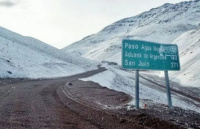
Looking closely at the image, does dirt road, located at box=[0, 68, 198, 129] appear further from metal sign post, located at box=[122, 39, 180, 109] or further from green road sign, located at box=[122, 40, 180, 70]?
green road sign, located at box=[122, 40, 180, 70]

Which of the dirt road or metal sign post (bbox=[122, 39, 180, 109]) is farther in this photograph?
metal sign post (bbox=[122, 39, 180, 109])

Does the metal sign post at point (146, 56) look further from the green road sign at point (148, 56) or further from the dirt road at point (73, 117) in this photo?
the dirt road at point (73, 117)

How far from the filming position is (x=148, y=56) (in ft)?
46.2

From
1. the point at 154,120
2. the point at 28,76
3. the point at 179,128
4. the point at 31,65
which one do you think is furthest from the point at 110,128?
the point at 31,65

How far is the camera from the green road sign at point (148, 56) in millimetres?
13586

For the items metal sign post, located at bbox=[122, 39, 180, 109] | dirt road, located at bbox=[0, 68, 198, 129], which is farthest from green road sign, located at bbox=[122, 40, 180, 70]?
dirt road, located at bbox=[0, 68, 198, 129]

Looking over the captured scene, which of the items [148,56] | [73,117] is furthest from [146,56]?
[73,117]

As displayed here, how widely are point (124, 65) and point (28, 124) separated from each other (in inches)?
Result: 210

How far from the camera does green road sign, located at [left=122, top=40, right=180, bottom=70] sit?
13586mm

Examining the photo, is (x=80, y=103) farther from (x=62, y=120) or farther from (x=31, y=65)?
(x=31, y=65)

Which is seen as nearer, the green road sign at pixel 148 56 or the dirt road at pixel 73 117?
the dirt road at pixel 73 117

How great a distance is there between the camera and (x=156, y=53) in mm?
14352

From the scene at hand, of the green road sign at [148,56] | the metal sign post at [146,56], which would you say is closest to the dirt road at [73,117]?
the metal sign post at [146,56]

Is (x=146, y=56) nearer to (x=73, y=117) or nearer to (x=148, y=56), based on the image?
(x=148, y=56)
